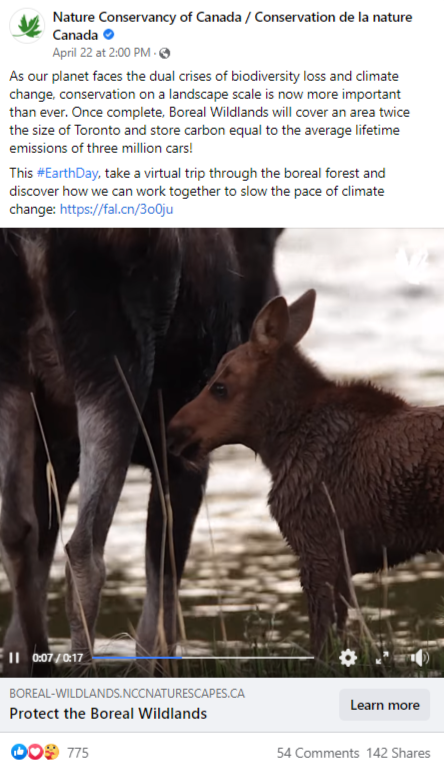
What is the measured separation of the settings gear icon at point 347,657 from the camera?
4.92 metres

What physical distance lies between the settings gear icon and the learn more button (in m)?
0.11

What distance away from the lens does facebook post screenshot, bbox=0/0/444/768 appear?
16.3 feet

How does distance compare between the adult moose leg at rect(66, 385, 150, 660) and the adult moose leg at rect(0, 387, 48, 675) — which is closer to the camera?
the adult moose leg at rect(66, 385, 150, 660)
